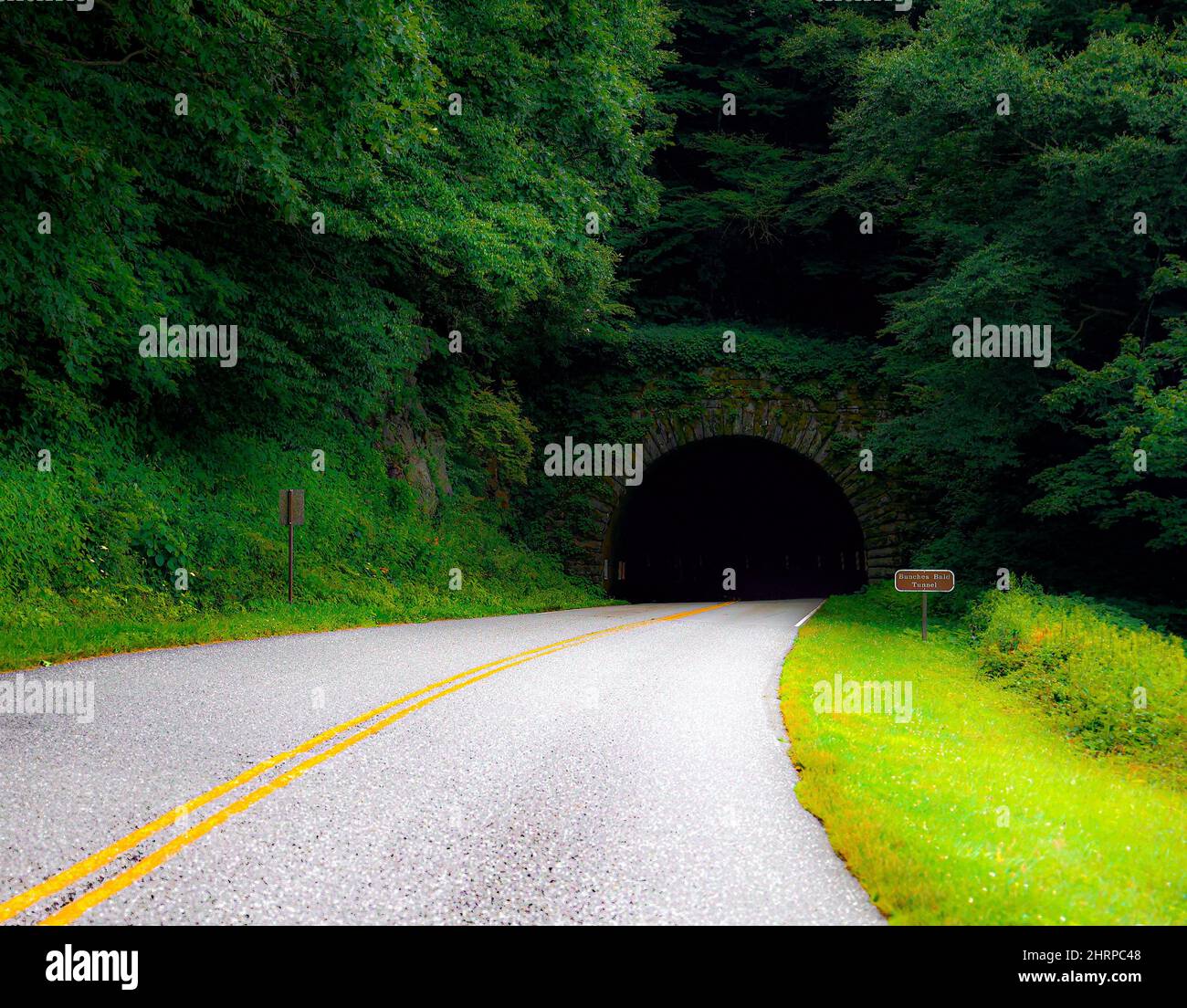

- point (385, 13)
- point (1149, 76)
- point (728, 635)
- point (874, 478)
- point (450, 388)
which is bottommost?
point (728, 635)

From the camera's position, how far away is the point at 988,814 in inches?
199

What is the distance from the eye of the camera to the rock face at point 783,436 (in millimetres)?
30406

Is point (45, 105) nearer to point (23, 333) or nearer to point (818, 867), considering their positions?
point (23, 333)

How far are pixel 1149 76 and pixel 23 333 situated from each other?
18899mm

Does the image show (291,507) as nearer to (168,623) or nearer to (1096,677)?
(168,623)

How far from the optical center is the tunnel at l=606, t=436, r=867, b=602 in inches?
1304

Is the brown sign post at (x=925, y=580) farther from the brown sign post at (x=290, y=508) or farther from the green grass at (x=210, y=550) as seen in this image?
the brown sign post at (x=290, y=508)

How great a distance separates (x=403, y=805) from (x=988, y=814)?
3145 mm

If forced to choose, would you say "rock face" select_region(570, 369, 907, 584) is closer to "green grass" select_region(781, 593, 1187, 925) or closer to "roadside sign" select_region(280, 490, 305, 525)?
"roadside sign" select_region(280, 490, 305, 525)

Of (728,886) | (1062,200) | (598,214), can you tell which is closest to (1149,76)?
(1062,200)

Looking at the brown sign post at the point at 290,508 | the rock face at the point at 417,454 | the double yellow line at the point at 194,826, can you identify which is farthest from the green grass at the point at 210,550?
the double yellow line at the point at 194,826

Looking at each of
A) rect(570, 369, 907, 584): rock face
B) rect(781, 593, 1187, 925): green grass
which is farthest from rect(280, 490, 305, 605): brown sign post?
rect(570, 369, 907, 584): rock face

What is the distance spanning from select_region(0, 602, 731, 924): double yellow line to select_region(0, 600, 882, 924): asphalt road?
2cm

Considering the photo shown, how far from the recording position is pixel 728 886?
4098mm
